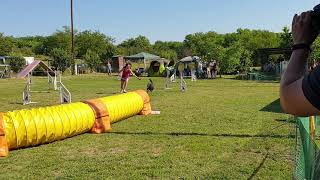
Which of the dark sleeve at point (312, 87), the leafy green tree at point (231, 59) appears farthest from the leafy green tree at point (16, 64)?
the dark sleeve at point (312, 87)

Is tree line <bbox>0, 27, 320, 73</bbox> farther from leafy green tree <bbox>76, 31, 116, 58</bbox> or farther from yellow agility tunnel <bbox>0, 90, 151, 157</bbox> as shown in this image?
yellow agility tunnel <bbox>0, 90, 151, 157</bbox>

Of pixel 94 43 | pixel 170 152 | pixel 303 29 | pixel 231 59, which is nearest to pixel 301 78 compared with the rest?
pixel 303 29

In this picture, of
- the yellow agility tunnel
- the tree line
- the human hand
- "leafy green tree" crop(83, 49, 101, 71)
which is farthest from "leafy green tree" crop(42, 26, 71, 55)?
the human hand

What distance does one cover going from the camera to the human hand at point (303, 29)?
6.15 ft

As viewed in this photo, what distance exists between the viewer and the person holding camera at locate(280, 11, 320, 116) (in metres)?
1.73

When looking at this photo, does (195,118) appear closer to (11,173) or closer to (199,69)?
(11,173)

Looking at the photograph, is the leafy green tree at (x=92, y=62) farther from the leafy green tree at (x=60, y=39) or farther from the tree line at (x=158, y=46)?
→ the leafy green tree at (x=60, y=39)

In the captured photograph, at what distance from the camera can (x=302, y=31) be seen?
6.27ft

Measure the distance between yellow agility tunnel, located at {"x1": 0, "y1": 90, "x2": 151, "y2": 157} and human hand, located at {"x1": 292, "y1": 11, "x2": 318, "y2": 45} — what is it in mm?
6915

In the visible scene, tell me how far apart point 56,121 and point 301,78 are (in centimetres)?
775

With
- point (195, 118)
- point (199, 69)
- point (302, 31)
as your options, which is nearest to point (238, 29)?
point (199, 69)

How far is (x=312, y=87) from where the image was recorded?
1.71m

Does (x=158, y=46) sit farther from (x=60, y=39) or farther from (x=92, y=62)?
(x=92, y=62)

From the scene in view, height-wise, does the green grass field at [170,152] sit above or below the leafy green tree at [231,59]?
below
